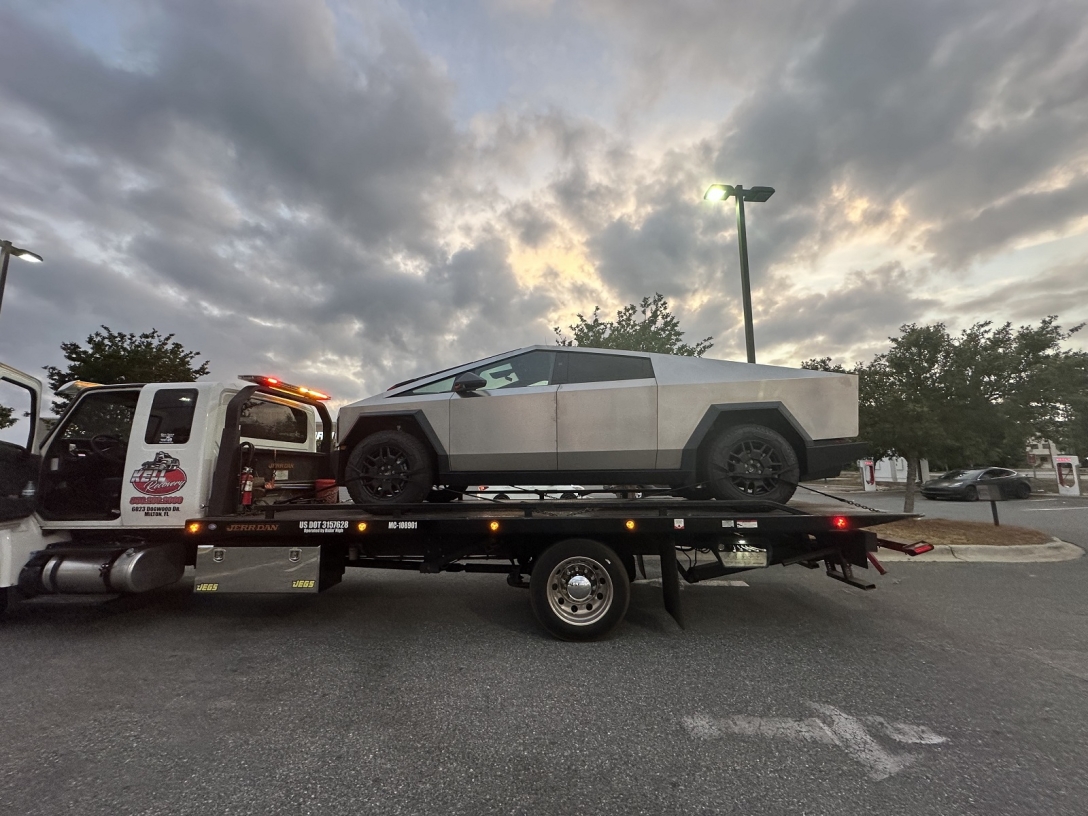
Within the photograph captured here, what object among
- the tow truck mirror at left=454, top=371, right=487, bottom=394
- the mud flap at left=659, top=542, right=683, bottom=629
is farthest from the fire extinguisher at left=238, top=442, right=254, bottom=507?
the mud flap at left=659, top=542, right=683, bottom=629

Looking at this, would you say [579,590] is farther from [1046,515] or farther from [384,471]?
[1046,515]

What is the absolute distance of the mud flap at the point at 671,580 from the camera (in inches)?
166

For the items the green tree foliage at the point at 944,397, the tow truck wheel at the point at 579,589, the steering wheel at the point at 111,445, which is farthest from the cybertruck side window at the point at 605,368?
the green tree foliage at the point at 944,397

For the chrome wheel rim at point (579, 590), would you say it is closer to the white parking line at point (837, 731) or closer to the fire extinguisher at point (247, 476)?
the white parking line at point (837, 731)

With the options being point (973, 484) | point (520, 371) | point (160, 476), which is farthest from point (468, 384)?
point (973, 484)

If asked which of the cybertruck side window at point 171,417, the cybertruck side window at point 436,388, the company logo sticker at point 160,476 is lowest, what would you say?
the company logo sticker at point 160,476

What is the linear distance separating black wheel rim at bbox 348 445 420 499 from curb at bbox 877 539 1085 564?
6.07 meters

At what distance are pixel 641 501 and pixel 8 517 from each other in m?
5.06

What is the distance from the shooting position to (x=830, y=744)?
2611mm

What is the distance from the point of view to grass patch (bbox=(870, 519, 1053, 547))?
7579mm

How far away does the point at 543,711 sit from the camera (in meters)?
2.97

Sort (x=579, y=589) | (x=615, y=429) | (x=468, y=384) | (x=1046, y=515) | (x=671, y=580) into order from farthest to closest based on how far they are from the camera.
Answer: (x=1046, y=515) < (x=468, y=384) < (x=615, y=429) < (x=671, y=580) < (x=579, y=589)

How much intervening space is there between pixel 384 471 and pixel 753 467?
3191 millimetres

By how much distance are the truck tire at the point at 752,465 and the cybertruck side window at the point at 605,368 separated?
869 mm
